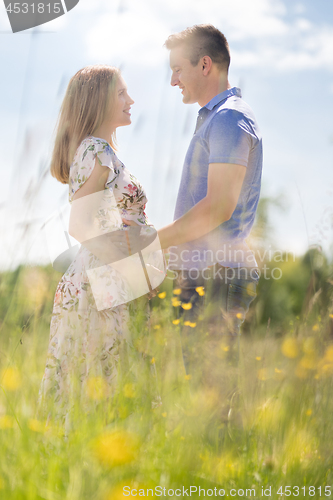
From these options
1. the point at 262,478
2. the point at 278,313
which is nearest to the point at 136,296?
the point at 262,478

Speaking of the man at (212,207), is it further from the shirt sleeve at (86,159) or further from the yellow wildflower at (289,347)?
the shirt sleeve at (86,159)

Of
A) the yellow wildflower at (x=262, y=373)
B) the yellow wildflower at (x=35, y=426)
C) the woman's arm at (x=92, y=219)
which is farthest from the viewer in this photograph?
the woman's arm at (x=92, y=219)

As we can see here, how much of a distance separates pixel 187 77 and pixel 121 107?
45 cm

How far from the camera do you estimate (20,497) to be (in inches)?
31.7

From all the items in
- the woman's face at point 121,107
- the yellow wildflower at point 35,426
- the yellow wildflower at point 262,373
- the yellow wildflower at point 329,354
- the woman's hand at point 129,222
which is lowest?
the yellow wildflower at point 262,373

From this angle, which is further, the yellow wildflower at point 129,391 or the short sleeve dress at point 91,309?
the short sleeve dress at point 91,309

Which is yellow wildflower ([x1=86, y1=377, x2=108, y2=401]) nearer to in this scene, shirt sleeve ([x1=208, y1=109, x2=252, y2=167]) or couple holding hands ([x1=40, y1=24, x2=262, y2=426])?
couple holding hands ([x1=40, y1=24, x2=262, y2=426])

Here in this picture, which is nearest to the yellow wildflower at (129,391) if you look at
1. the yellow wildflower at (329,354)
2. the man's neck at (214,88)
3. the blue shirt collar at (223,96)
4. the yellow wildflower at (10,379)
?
the yellow wildflower at (10,379)

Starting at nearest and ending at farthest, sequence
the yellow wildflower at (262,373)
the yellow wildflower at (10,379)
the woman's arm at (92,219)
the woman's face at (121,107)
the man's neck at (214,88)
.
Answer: the yellow wildflower at (10,379) → the yellow wildflower at (262,373) → the woman's arm at (92,219) → the woman's face at (121,107) → the man's neck at (214,88)

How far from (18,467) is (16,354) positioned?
638 mm

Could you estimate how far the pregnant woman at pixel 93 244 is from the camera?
5.10 feet

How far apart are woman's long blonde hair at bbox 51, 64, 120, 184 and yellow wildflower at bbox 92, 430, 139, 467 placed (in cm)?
117

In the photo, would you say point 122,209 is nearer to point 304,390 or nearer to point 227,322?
point 227,322

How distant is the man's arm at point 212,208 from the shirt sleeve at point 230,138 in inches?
1.3
